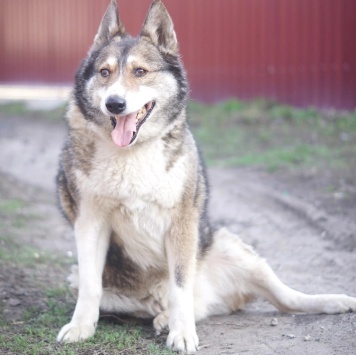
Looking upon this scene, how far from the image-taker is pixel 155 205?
3.93 meters

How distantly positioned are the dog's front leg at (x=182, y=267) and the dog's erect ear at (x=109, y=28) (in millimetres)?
1219

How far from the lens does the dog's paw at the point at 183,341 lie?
12.5ft

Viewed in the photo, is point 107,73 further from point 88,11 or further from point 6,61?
point 6,61

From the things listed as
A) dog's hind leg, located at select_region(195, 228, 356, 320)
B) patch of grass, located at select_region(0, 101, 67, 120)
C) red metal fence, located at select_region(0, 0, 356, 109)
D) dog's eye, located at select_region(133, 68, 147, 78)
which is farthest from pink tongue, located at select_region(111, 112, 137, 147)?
patch of grass, located at select_region(0, 101, 67, 120)

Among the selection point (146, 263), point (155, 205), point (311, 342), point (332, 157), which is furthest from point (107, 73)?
point (332, 157)

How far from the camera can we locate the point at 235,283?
4.48 m

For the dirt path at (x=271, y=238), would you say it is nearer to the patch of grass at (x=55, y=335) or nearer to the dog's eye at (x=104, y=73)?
the patch of grass at (x=55, y=335)

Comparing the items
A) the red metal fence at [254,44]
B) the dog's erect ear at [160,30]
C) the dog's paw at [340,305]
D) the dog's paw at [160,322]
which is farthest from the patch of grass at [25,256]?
the red metal fence at [254,44]

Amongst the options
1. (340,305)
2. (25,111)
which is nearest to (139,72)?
(340,305)

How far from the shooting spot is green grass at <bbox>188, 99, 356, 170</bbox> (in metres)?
8.75

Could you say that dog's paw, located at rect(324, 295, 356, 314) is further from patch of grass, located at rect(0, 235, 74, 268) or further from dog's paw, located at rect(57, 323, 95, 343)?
patch of grass, located at rect(0, 235, 74, 268)

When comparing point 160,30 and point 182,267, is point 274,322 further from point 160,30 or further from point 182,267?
point 160,30

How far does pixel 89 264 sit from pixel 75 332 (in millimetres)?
389

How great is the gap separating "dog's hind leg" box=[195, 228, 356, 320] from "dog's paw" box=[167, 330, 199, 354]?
45cm
